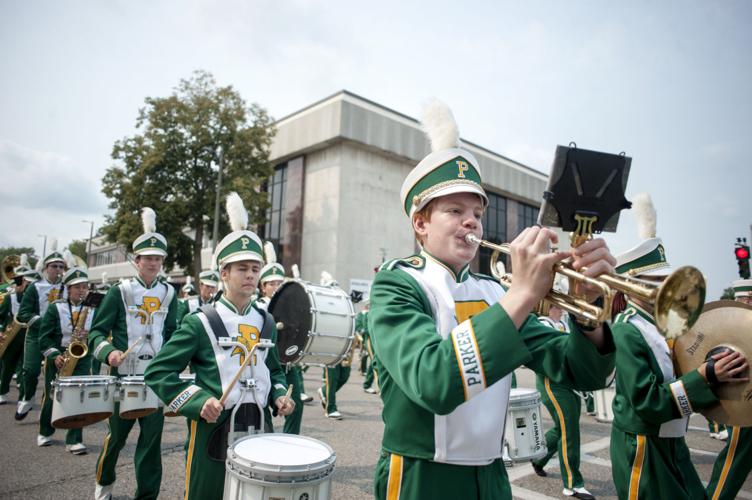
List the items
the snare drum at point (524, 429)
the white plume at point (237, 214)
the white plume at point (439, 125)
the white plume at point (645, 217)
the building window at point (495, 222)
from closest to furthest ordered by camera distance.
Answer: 1. the white plume at point (439, 125)
2. the white plume at point (645, 217)
3. the white plume at point (237, 214)
4. the snare drum at point (524, 429)
5. the building window at point (495, 222)

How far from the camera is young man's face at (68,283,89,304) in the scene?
8.41 metres

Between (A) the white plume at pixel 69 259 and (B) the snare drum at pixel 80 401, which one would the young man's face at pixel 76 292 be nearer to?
(A) the white plume at pixel 69 259

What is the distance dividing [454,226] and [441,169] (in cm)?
27

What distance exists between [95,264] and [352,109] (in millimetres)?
54717

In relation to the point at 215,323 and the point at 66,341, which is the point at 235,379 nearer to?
the point at 215,323

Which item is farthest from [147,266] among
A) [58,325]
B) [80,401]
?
[58,325]

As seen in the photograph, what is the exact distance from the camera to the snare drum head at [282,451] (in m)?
2.60

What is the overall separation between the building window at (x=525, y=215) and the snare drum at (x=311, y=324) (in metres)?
38.2

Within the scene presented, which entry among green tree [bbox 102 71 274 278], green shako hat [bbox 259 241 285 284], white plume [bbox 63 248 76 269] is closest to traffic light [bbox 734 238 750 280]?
green shako hat [bbox 259 241 285 284]

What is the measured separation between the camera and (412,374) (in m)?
1.45

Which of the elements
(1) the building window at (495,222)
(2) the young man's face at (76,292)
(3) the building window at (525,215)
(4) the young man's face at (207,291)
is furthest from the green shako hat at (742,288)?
(3) the building window at (525,215)

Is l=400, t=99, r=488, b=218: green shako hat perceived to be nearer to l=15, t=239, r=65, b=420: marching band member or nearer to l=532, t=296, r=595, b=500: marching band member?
l=532, t=296, r=595, b=500: marching band member

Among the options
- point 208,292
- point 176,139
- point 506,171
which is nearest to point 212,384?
point 208,292

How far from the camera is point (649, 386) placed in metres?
3.09
